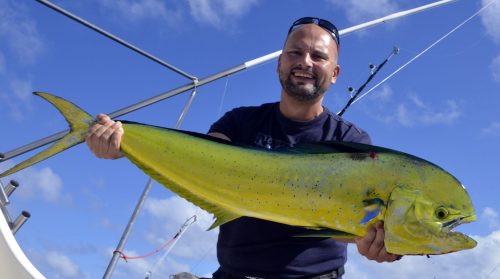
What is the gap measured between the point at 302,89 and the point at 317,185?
32.6 inches

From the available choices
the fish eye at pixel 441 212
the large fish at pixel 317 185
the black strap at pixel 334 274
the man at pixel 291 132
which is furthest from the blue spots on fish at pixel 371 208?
the black strap at pixel 334 274

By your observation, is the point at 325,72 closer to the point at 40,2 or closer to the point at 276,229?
the point at 276,229

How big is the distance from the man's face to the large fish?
2.21 ft

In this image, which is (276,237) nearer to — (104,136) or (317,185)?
(317,185)

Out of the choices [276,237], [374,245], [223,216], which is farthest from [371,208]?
[276,237]

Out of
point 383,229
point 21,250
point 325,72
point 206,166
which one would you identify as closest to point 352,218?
point 383,229

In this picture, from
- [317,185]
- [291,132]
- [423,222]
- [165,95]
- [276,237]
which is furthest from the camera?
[165,95]

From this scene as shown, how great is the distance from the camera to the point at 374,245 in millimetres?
2262

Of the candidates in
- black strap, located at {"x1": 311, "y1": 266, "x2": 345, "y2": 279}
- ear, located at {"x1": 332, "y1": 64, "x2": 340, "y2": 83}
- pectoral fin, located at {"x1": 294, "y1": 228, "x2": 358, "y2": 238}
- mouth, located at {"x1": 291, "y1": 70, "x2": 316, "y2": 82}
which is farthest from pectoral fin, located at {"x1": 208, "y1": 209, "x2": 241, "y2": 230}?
ear, located at {"x1": 332, "y1": 64, "x2": 340, "y2": 83}

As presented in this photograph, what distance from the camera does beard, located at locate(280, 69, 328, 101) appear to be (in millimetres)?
2965

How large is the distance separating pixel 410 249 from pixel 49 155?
1.58 metres

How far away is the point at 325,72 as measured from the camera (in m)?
2.99

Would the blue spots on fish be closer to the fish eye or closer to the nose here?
the fish eye

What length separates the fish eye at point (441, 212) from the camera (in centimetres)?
218
